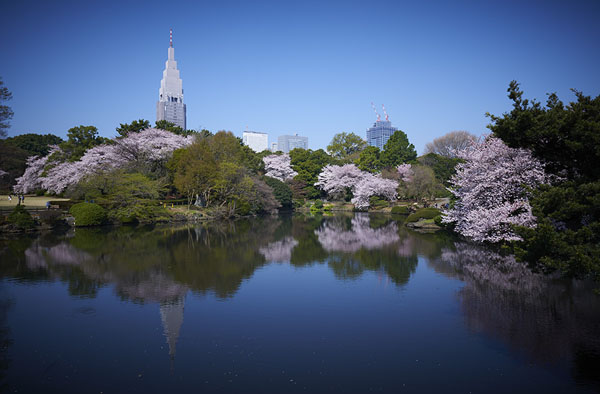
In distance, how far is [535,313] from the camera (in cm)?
876

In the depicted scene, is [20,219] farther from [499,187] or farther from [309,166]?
[309,166]

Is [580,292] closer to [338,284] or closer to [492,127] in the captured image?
[492,127]

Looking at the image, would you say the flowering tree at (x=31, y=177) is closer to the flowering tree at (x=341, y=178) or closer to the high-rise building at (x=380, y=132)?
the flowering tree at (x=341, y=178)

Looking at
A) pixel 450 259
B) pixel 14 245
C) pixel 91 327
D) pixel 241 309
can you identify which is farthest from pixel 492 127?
→ pixel 14 245

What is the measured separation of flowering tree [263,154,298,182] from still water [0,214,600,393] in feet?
143

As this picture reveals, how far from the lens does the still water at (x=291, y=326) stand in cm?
599

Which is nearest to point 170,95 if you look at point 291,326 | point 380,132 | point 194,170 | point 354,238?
point 380,132

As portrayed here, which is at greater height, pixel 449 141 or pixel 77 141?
pixel 449 141

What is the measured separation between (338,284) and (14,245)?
1698 centimetres

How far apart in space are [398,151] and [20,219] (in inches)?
1865

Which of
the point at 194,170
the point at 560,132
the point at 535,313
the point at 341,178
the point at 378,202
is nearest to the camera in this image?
the point at 560,132

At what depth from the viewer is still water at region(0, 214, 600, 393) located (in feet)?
19.7

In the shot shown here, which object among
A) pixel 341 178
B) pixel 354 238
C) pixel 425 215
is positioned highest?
pixel 341 178

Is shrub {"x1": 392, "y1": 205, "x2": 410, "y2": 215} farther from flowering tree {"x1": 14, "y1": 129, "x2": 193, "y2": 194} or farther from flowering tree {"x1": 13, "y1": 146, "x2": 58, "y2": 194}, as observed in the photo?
flowering tree {"x1": 13, "y1": 146, "x2": 58, "y2": 194}
